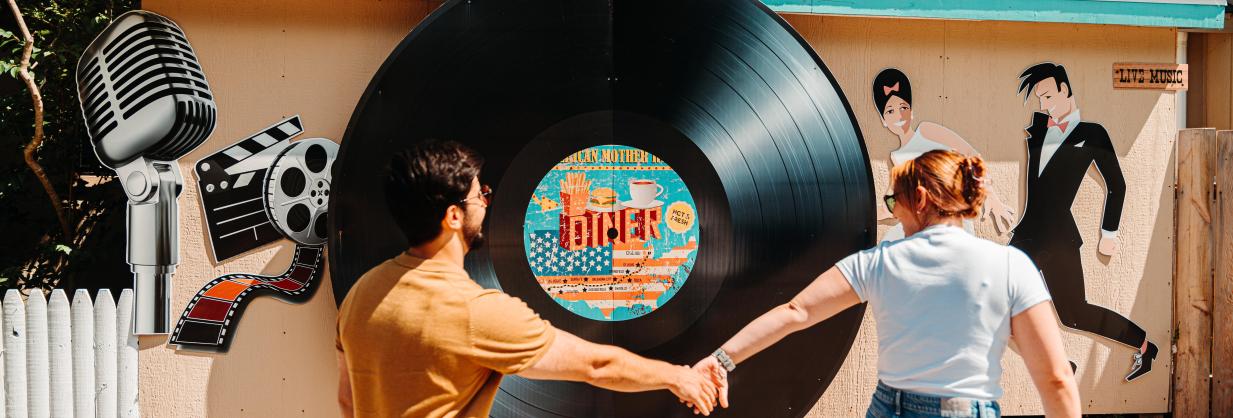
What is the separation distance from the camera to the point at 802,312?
2.15m

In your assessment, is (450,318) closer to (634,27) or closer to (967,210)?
(967,210)

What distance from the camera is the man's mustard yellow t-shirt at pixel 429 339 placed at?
1548 mm

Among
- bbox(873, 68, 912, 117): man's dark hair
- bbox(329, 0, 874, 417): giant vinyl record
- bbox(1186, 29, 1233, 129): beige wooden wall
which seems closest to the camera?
bbox(329, 0, 874, 417): giant vinyl record

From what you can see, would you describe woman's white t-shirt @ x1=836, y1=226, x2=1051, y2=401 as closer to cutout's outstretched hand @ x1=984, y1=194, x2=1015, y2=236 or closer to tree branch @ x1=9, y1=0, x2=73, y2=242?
cutout's outstretched hand @ x1=984, y1=194, x2=1015, y2=236

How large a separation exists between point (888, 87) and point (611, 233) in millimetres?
1633

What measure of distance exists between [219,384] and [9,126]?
253cm

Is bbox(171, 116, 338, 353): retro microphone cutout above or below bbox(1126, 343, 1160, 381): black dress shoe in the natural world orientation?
above

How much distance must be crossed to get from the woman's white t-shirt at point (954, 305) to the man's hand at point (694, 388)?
532 mm

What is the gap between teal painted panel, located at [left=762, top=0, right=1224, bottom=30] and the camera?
12.2 feet

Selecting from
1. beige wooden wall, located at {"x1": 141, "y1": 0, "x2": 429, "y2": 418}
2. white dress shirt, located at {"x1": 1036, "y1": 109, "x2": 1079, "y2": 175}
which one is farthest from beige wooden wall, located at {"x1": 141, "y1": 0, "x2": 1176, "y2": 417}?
white dress shirt, located at {"x1": 1036, "y1": 109, "x2": 1079, "y2": 175}

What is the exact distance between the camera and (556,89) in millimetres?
3379

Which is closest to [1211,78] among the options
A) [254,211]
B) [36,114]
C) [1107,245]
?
[1107,245]

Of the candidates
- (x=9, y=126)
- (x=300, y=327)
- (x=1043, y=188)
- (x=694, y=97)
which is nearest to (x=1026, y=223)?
(x=1043, y=188)

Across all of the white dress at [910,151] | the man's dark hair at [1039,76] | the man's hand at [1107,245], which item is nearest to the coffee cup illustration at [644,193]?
the white dress at [910,151]
